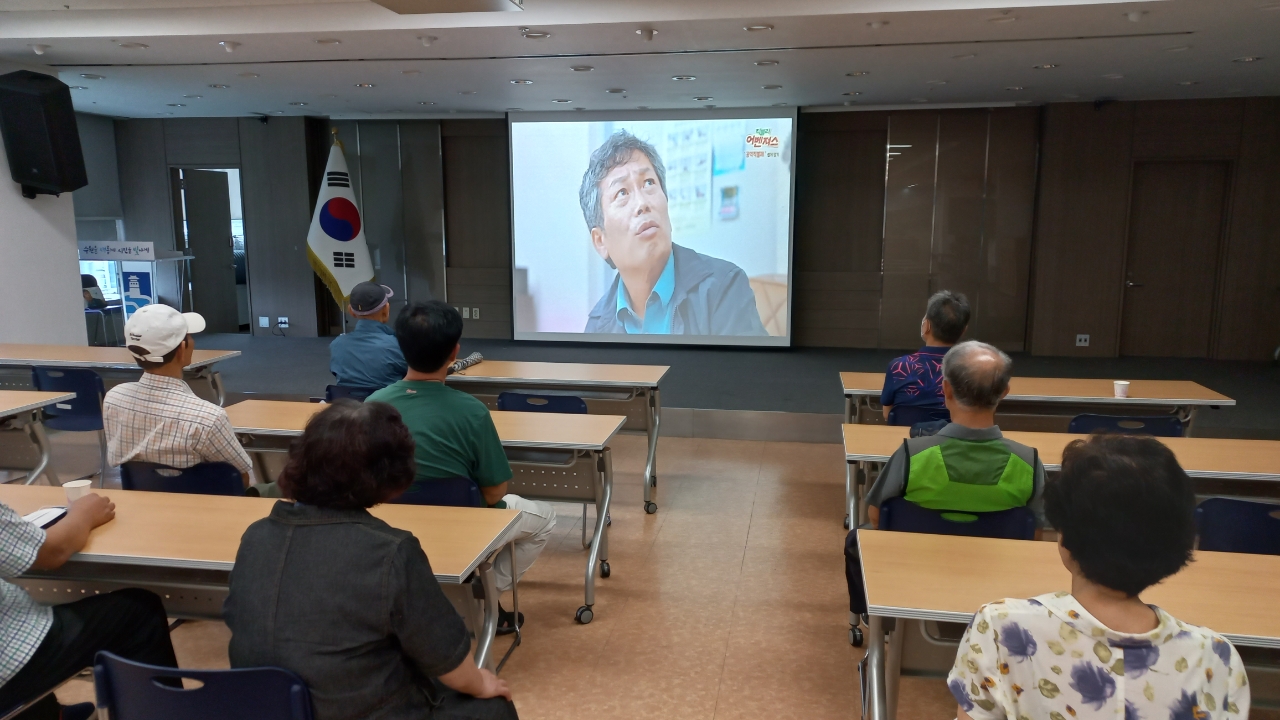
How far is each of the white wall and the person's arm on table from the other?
17.2 ft

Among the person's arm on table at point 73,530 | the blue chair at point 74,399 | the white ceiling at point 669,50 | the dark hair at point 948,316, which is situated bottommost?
the blue chair at point 74,399

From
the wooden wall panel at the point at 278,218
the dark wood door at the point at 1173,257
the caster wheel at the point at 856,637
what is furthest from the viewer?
the wooden wall panel at the point at 278,218

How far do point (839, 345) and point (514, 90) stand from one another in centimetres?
438

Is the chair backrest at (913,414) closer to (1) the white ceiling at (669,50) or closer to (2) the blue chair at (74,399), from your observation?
(1) the white ceiling at (669,50)

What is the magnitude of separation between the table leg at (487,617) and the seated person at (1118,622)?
1.36 metres

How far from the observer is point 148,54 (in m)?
5.98

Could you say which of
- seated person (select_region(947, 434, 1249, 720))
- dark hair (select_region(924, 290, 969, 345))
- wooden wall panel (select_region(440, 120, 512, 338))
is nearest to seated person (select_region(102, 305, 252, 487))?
seated person (select_region(947, 434, 1249, 720))

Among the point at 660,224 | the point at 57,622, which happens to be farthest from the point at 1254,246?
the point at 57,622

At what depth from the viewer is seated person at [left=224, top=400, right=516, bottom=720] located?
1404 mm

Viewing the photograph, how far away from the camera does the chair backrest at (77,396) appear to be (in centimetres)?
443

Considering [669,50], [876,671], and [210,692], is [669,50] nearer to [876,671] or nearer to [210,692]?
[876,671]

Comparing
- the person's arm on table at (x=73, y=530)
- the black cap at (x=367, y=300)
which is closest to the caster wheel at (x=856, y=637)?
the person's arm on table at (x=73, y=530)

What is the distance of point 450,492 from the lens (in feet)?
8.28

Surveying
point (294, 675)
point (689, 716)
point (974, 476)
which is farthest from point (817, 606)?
point (294, 675)
